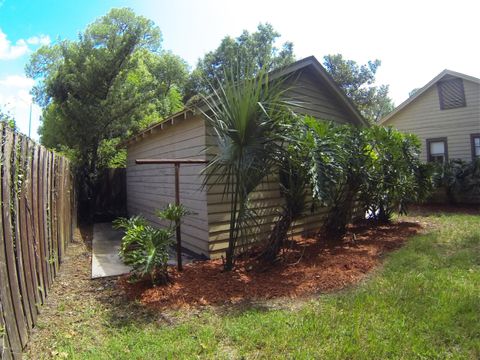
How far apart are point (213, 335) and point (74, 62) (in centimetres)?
1047

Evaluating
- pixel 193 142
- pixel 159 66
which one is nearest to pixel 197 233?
pixel 193 142

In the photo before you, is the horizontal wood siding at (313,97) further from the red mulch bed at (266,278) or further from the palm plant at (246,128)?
the red mulch bed at (266,278)

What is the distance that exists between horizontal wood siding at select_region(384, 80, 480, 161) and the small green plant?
486 inches

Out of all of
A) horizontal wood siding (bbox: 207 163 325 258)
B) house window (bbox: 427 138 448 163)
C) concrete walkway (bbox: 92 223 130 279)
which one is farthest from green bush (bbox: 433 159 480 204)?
concrete walkway (bbox: 92 223 130 279)

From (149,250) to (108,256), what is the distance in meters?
2.38

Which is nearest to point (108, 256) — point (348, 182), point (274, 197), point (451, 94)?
point (274, 197)

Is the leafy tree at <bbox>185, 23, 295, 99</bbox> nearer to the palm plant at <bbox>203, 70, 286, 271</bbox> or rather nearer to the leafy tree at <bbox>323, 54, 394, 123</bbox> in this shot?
the leafy tree at <bbox>323, 54, 394, 123</bbox>

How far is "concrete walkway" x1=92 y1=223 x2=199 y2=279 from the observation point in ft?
17.1

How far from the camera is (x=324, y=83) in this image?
8047 mm

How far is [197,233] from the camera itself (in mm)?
6020

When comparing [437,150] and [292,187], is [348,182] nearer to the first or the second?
[292,187]

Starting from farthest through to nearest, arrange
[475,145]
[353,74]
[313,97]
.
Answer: [353,74] < [475,145] < [313,97]

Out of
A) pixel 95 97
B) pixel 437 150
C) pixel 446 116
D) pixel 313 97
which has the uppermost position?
pixel 95 97

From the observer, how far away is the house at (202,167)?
575cm
